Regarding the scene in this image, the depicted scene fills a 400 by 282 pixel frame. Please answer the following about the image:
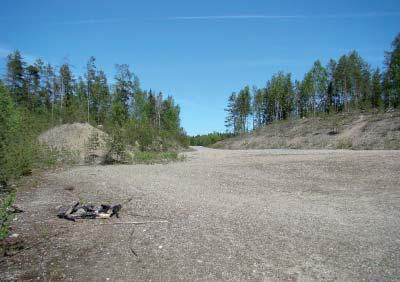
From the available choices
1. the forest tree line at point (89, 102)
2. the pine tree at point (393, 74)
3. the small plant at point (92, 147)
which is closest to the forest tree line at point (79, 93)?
the forest tree line at point (89, 102)

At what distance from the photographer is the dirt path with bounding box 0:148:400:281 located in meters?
4.93

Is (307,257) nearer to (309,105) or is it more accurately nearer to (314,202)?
(314,202)

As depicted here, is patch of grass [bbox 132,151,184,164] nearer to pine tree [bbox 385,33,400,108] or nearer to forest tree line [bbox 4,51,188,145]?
forest tree line [bbox 4,51,188,145]

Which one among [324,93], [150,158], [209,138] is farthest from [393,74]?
[209,138]

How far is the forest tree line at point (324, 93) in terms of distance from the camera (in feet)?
173

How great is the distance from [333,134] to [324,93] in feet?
93.9

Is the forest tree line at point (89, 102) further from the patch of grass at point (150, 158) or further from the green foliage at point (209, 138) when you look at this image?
the green foliage at point (209, 138)

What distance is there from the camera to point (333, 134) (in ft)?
125

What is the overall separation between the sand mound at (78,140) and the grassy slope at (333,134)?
22.0 m

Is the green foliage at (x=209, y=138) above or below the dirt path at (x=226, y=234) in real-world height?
above

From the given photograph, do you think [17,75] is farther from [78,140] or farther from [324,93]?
[324,93]

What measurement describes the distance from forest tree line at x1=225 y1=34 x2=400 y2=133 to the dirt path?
43274 millimetres

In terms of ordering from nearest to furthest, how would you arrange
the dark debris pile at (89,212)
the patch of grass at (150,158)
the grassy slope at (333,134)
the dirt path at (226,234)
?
the dirt path at (226,234), the dark debris pile at (89,212), the patch of grass at (150,158), the grassy slope at (333,134)

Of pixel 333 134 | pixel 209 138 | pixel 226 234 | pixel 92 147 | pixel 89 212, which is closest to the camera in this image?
pixel 226 234
